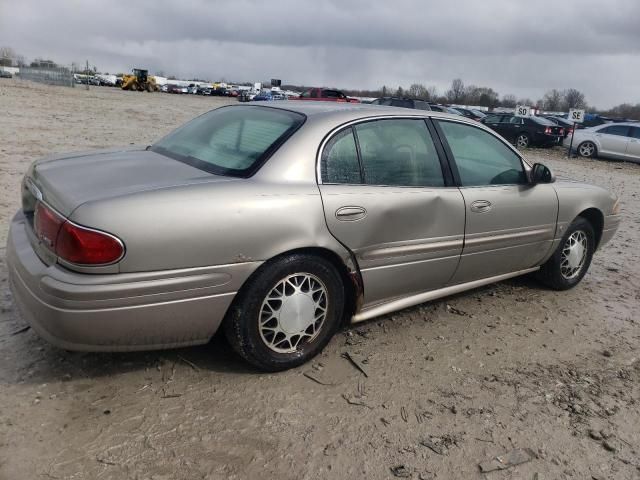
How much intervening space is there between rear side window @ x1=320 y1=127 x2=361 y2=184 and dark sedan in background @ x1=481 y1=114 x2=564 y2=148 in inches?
757

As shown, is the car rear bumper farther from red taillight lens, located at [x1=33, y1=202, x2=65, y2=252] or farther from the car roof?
the car roof

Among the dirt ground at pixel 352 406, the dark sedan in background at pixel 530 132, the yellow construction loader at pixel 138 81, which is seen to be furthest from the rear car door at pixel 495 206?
the yellow construction loader at pixel 138 81

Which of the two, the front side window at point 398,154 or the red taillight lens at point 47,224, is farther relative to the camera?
the front side window at point 398,154

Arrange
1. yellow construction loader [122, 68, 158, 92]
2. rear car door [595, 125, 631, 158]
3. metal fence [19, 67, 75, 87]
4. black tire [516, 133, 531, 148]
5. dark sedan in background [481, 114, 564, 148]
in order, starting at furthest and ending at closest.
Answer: yellow construction loader [122, 68, 158, 92]
metal fence [19, 67, 75, 87]
black tire [516, 133, 531, 148]
dark sedan in background [481, 114, 564, 148]
rear car door [595, 125, 631, 158]

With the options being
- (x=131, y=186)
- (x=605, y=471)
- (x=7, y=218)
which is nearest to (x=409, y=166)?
(x=131, y=186)

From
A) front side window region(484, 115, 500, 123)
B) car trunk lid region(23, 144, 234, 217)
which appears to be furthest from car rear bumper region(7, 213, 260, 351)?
front side window region(484, 115, 500, 123)

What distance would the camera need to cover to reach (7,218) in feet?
17.4

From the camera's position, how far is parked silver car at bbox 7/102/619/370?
2422mm

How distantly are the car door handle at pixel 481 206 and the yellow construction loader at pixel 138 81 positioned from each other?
191 feet

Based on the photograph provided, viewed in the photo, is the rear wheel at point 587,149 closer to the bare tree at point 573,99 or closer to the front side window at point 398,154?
the front side window at point 398,154

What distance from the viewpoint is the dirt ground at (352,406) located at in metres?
2.33

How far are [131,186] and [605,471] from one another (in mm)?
2584

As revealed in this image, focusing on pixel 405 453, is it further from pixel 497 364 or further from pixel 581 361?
pixel 581 361

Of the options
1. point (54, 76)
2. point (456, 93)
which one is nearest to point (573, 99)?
point (456, 93)
